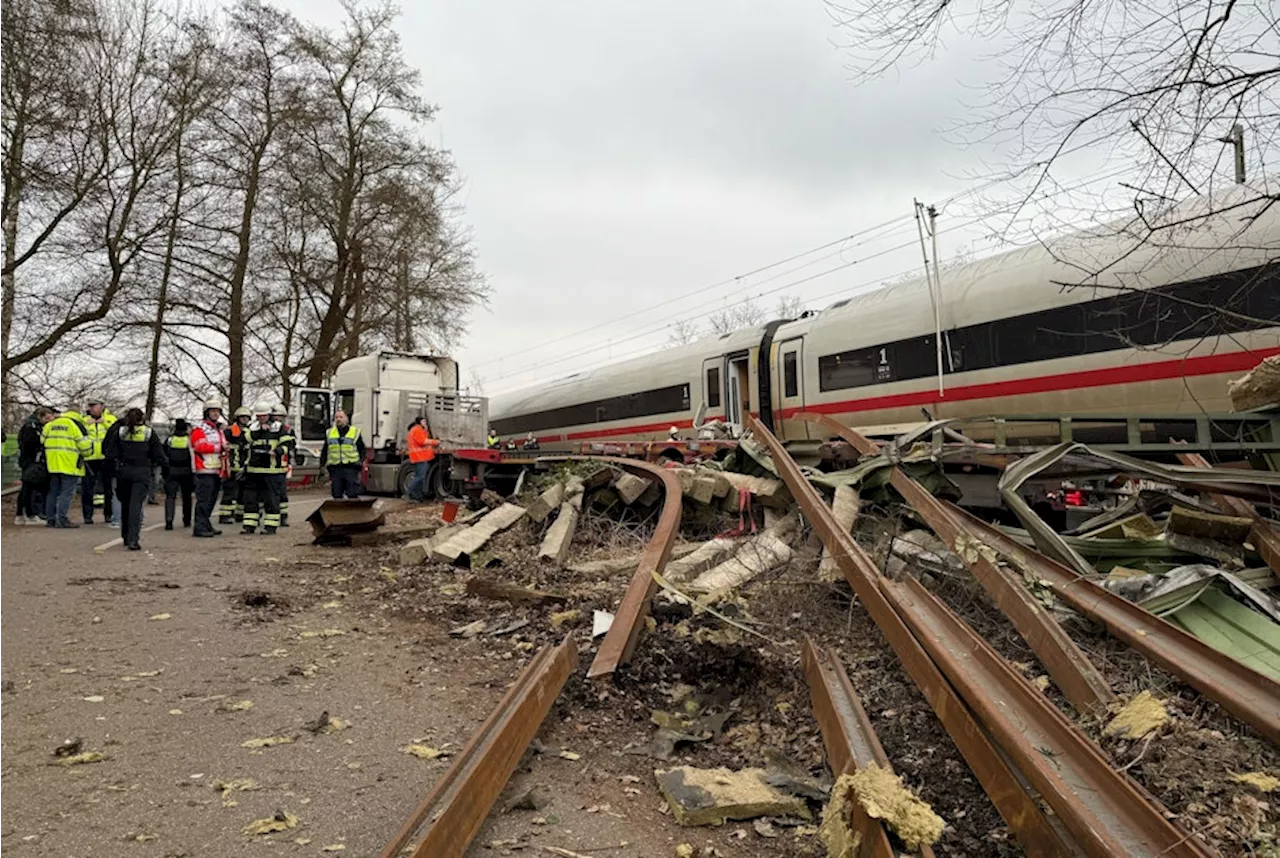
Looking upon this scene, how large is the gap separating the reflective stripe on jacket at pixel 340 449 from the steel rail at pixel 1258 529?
971 centimetres

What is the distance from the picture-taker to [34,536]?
9.92m

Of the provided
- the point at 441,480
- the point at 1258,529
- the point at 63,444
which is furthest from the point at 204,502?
the point at 1258,529

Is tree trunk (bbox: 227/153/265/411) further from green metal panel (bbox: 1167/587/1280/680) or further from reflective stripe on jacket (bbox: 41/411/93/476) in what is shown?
green metal panel (bbox: 1167/587/1280/680)

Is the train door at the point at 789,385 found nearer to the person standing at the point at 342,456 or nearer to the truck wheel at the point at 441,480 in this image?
the truck wheel at the point at 441,480

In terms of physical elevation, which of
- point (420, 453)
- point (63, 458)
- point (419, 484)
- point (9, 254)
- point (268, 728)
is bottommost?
point (268, 728)

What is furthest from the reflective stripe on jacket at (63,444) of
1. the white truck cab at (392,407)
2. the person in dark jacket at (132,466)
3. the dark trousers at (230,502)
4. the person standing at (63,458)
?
the white truck cab at (392,407)

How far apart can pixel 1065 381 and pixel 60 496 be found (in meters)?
12.8

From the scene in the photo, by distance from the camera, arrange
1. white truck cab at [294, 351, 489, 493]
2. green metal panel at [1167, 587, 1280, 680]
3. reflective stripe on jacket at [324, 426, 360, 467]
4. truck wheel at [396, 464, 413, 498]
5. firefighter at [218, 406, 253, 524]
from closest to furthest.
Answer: green metal panel at [1167, 587, 1280, 680], firefighter at [218, 406, 253, 524], reflective stripe on jacket at [324, 426, 360, 467], truck wheel at [396, 464, 413, 498], white truck cab at [294, 351, 489, 493]

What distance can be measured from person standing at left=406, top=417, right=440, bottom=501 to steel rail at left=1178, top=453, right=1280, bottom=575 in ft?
39.4

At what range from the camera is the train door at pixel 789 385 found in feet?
42.0

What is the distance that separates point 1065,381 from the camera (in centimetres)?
902

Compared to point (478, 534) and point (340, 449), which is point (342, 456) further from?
point (478, 534)

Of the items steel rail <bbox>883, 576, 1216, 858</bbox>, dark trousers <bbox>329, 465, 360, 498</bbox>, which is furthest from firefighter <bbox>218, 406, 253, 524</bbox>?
steel rail <bbox>883, 576, 1216, 858</bbox>

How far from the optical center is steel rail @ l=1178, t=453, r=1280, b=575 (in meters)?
4.28
